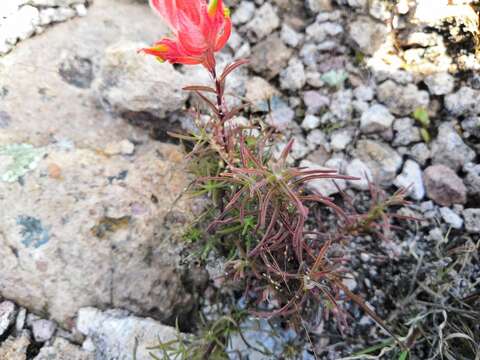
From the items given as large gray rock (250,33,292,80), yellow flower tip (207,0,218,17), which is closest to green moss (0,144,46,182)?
yellow flower tip (207,0,218,17)

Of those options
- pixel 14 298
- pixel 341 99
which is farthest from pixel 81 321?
pixel 341 99

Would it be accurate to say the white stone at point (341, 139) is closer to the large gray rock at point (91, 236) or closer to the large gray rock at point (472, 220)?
the large gray rock at point (472, 220)

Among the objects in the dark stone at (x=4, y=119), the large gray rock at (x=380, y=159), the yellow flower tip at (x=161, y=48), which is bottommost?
the large gray rock at (x=380, y=159)

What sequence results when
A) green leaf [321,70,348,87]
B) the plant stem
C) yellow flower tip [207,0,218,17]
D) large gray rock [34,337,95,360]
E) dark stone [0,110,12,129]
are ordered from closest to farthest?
yellow flower tip [207,0,218,17] < the plant stem < large gray rock [34,337,95,360] < dark stone [0,110,12,129] < green leaf [321,70,348,87]

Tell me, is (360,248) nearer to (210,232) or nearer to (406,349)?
(406,349)

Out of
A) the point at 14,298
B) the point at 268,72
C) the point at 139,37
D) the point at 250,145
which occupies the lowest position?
the point at 14,298

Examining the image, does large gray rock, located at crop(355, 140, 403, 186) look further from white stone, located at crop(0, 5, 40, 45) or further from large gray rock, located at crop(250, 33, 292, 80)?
white stone, located at crop(0, 5, 40, 45)

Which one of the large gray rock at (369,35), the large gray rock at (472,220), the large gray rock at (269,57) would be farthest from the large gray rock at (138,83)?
the large gray rock at (472,220)
